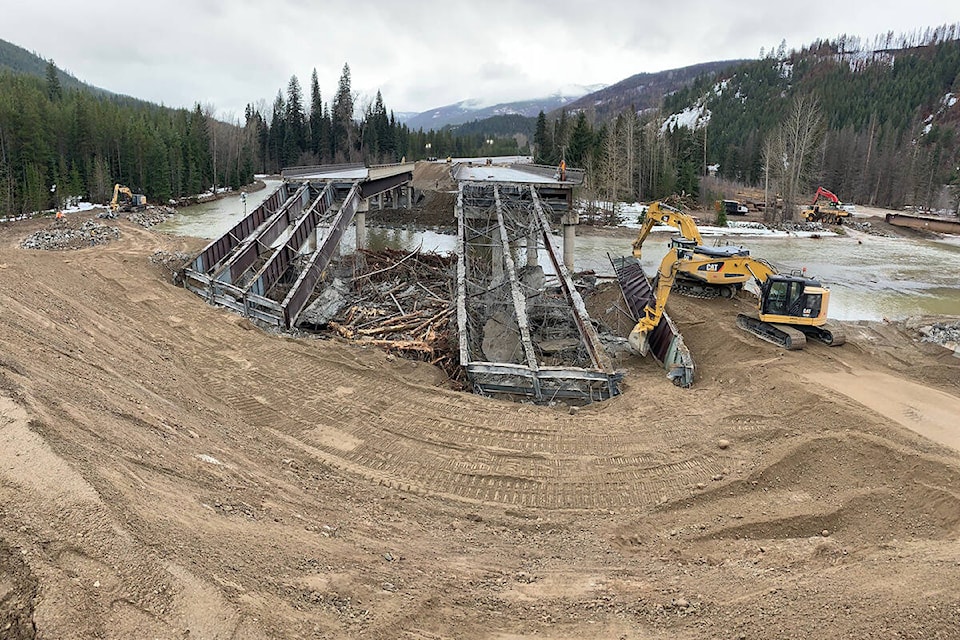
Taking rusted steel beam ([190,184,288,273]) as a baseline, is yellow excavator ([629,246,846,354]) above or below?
below

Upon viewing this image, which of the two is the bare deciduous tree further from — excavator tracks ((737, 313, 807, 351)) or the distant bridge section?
the distant bridge section

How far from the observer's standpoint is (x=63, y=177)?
153 ft

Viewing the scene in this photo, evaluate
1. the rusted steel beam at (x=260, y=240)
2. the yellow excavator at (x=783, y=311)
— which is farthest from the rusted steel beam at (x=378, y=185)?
the yellow excavator at (x=783, y=311)

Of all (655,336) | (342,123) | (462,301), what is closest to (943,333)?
(655,336)

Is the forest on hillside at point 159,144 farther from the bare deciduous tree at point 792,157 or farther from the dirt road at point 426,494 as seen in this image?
the bare deciduous tree at point 792,157

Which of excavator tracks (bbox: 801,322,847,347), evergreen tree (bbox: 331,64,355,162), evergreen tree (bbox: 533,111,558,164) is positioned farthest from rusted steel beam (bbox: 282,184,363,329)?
evergreen tree (bbox: 331,64,355,162)

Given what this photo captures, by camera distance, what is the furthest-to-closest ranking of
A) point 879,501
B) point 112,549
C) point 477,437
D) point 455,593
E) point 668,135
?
point 668,135
point 477,437
point 879,501
point 455,593
point 112,549

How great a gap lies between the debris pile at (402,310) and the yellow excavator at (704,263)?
24.8 ft

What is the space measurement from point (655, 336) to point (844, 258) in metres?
25.5

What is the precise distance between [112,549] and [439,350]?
9.95 m

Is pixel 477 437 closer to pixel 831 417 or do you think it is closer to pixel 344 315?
pixel 831 417

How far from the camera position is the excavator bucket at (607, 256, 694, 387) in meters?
13.0

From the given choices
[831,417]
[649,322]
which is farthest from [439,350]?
[831,417]

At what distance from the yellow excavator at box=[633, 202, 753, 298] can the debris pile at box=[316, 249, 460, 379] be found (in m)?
7.56
